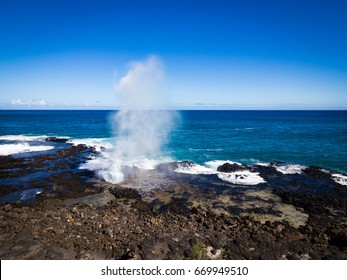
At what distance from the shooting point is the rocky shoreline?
1164 centimetres

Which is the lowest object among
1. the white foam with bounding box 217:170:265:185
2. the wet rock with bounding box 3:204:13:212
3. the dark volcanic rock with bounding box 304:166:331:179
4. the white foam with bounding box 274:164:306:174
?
the white foam with bounding box 217:170:265:185

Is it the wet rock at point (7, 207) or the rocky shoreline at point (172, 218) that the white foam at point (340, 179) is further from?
the wet rock at point (7, 207)

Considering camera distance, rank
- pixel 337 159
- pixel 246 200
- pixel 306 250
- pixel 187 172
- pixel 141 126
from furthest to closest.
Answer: pixel 141 126
pixel 337 159
pixel 187 172
pixel 246 200
pixel 306 250

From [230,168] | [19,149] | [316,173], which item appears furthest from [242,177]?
[19,149]

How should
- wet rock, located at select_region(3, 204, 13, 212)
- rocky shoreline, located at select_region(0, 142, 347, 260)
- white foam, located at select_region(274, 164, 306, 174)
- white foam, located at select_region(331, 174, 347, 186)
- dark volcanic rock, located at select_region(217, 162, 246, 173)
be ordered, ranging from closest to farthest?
rocky shoreline, located at select_region(0, 142, 347, 260) → wet rock, located at select_region(3, 204, 13, 212) → white foam, located at select_region(331, 174, 347, 186) → white foam, located at select_region(274, 164, 306, 174) → dark volcanic rock, located at select_region(217, 162, 246, 173)

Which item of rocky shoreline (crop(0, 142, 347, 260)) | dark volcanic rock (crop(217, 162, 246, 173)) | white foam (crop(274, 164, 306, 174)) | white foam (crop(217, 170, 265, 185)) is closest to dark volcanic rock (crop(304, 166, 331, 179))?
rocky shoreline (crop(0, 142, 347, 260))

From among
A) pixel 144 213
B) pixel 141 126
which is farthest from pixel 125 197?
pixel 141 126

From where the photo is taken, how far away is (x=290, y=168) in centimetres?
2831

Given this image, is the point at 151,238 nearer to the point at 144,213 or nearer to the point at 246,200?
the point at 144,213

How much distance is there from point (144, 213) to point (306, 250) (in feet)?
33.5

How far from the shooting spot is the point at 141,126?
36.8 metres

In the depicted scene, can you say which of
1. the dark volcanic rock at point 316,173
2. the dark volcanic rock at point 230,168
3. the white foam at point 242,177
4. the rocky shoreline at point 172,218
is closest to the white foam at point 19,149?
the rocky shoreline at point 172,218

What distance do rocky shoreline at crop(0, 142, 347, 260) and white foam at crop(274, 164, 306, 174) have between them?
189cm

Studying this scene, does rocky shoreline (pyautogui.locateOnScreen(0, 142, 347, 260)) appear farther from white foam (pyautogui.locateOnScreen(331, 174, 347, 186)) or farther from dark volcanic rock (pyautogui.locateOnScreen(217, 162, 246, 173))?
dark volcanic rock (pyautogui.locateOnScreen(217, 162, 246, 173))
